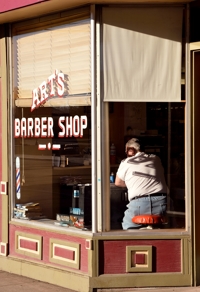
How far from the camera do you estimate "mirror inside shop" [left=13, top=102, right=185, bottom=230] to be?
7.74 meters

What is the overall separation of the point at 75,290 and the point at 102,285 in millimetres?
387

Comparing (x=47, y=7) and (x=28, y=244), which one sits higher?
(x=47, y=7)

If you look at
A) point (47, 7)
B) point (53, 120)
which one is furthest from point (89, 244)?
point (47, 7)

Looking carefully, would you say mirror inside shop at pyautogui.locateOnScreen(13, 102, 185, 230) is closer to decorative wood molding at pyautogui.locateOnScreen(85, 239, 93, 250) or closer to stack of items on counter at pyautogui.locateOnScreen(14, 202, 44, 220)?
stack of items on counter at pyautogui.locateOnScreen(14, 202, 44, 220)

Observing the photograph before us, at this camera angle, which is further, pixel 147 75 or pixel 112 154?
pixel 112 154

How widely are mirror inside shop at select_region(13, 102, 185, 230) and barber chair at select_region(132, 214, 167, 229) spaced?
0.10 meters

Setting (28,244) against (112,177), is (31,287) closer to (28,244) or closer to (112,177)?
(28,244)

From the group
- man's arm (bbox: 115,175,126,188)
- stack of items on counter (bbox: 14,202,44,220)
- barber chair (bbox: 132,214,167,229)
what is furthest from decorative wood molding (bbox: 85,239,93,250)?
stack of items on counter (bbox: 14,202,44,220)

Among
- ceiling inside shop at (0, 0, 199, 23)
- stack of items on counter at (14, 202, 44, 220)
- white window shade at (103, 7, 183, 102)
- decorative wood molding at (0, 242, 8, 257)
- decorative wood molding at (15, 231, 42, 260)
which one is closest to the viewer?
ceiling inside shop at (0, 0, 199, 23)

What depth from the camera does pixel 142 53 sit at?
302 inches

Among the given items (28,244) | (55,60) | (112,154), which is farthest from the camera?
(28,244)

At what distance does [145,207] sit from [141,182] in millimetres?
314

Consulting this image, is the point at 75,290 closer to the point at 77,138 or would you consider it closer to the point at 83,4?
the point at 77,138

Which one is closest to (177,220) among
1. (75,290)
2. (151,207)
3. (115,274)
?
(151,207)
